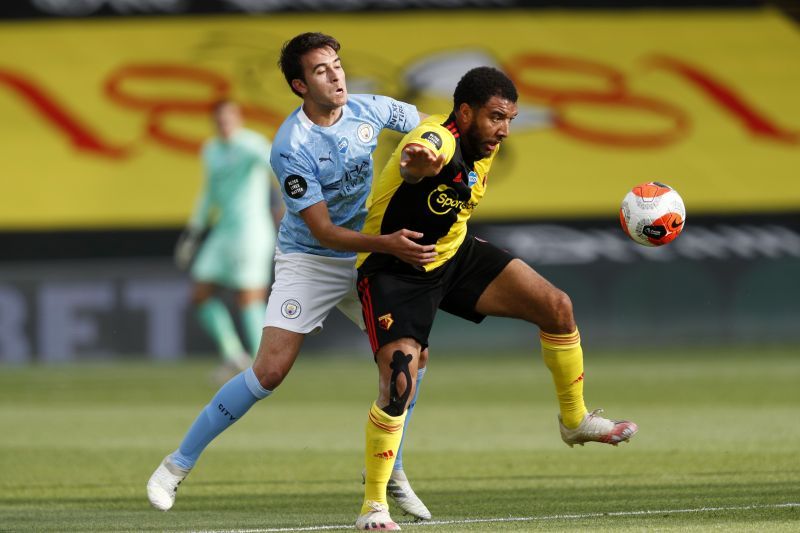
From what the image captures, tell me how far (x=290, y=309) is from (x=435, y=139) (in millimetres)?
1261

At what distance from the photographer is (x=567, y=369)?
276 inches

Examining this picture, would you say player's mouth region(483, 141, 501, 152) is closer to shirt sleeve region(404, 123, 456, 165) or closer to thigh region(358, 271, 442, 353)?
shirt sleeve region(404, 123, 456, 165)

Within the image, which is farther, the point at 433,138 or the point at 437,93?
the point at 437,93

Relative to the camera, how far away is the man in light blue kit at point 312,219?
6703 mm

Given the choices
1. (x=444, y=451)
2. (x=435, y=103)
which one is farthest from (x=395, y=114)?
(x=435, y=103)

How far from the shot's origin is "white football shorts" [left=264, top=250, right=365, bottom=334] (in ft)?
22.9

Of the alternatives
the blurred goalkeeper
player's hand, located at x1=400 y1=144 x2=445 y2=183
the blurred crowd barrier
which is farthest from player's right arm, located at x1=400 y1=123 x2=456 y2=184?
the blurred crowd barrier

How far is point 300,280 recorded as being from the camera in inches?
276

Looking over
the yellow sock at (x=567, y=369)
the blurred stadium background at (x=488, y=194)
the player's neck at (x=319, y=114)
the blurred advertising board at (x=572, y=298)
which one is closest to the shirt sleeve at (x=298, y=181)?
the player's neck at (x=319, y=114)

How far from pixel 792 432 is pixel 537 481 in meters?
2.74

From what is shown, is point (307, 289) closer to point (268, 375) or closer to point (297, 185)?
point (268, 375)

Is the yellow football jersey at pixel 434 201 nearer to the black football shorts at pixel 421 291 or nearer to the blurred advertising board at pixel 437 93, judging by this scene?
the black football shorts at pixel 421 291

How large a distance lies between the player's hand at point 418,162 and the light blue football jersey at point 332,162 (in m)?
0.61

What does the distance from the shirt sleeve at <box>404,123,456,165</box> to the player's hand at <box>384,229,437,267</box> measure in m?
0.37
